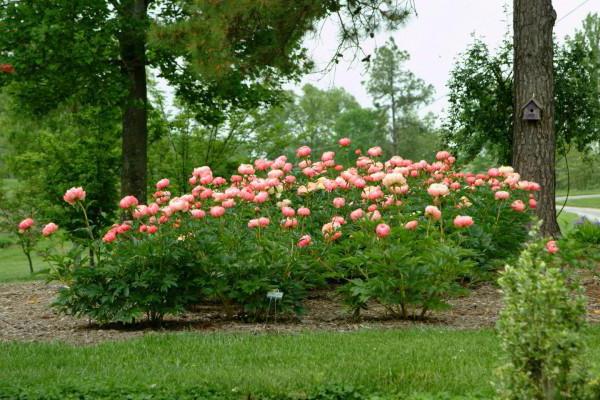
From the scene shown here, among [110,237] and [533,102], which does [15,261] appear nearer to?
[533,102]

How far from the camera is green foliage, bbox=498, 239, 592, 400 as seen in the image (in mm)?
3010

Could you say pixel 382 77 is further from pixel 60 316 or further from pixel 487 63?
pixel 60 316

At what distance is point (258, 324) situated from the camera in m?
6.44

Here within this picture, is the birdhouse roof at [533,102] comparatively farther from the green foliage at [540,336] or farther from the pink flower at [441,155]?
the green foliage at [540,336]

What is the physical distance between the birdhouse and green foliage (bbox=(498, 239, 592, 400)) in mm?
7084

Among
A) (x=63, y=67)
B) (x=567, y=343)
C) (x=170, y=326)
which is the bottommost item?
(x=170, y=326)

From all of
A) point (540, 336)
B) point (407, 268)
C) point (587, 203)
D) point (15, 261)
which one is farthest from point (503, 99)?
point (587, 203)

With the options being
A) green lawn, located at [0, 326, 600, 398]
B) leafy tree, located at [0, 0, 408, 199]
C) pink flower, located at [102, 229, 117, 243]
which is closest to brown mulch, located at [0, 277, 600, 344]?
green lawn, located at [0, 326, 600, 398]

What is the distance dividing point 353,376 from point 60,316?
3.83 meters

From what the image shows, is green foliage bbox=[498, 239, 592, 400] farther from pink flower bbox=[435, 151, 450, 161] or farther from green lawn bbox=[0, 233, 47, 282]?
green lawn bbox=[0, 233, 47, 282]

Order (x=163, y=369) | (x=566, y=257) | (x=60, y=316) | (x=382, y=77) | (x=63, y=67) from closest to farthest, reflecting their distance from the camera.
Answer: (x=163, y=369), (x=566, y=257), (x=60, y=316), (x=63, y=67), (x=382, y=77)

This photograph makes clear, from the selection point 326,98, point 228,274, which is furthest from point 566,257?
point 326,98

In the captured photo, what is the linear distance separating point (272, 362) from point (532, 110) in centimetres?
630

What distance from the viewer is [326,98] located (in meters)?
Answer: 54.9
